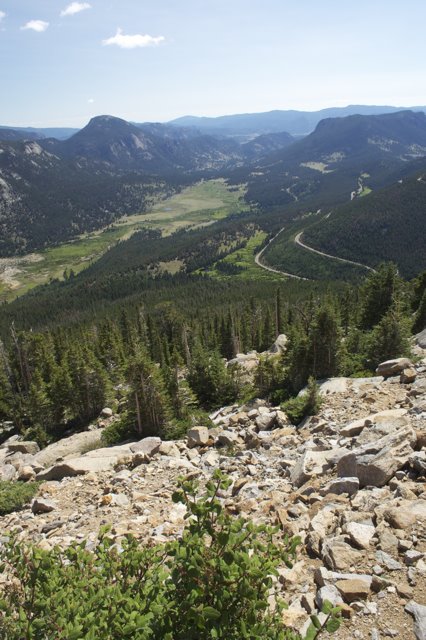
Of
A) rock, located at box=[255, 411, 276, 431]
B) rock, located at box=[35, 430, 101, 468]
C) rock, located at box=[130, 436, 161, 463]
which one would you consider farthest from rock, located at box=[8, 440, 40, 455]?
rock, located at box=[255, 411, 276, 431]

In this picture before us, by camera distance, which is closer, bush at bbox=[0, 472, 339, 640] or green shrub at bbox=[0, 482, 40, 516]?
bush at bbox=[0, 472, 339, 640]

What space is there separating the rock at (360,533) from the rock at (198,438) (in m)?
15.1

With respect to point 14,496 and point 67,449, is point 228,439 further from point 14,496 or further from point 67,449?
point 67,449

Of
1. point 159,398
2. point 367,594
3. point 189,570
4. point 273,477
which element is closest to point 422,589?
point 367,594

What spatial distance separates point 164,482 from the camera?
66.5ft

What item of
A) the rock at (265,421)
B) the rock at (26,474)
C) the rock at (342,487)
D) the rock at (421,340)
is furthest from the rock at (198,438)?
the rock at (421,340)

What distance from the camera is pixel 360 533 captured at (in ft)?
36.6

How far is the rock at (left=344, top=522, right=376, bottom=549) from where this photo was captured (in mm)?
10859

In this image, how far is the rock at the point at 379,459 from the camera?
46.6ft

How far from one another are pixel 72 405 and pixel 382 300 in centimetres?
4717

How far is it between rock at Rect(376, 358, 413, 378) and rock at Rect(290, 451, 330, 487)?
14.4 meters

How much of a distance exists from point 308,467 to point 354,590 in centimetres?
834

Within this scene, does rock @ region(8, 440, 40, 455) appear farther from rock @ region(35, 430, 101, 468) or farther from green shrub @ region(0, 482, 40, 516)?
green shrub @ region(0, 482, 40, 516)

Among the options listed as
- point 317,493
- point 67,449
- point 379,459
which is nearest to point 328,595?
point 317,493
